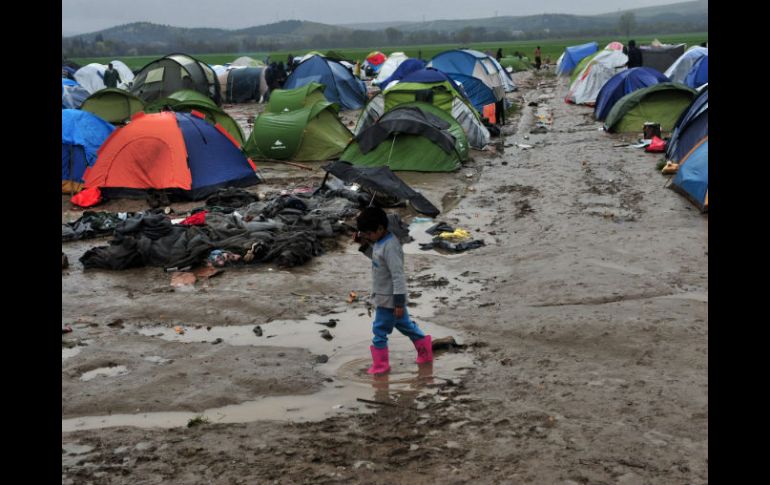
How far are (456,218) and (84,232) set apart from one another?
6.16 m

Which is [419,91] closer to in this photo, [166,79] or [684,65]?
[684,65]

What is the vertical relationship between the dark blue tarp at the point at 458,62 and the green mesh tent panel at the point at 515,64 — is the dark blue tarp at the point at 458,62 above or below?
below

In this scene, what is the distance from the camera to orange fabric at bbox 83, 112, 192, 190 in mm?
16031

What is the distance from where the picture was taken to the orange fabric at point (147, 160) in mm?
16031

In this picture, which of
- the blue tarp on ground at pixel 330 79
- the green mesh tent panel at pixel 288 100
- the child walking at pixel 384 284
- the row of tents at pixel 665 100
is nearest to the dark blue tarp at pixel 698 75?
the row of tents at pixel 665 100

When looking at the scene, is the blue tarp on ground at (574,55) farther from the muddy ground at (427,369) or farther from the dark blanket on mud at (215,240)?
the dark blanket on mud at (215,240)

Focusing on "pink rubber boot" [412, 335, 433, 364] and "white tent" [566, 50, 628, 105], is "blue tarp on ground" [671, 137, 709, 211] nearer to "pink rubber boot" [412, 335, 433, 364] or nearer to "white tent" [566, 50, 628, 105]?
"pink rubber boot" [412, 335, 433, 364]

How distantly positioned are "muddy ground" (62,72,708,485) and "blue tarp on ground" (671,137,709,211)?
1.38 feet

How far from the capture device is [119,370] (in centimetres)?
782

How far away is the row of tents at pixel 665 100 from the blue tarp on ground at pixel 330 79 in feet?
29.8

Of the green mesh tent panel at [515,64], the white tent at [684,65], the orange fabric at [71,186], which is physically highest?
the green mesh tent panel at [515,64]

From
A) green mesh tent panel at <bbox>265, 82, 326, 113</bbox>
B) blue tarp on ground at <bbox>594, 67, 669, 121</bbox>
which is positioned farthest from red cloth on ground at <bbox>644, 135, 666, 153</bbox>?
green mesh tent panel at <bbox>265, 82, 326, 113</bbox>

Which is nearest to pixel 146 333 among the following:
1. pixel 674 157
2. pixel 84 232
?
pixel 84 232
